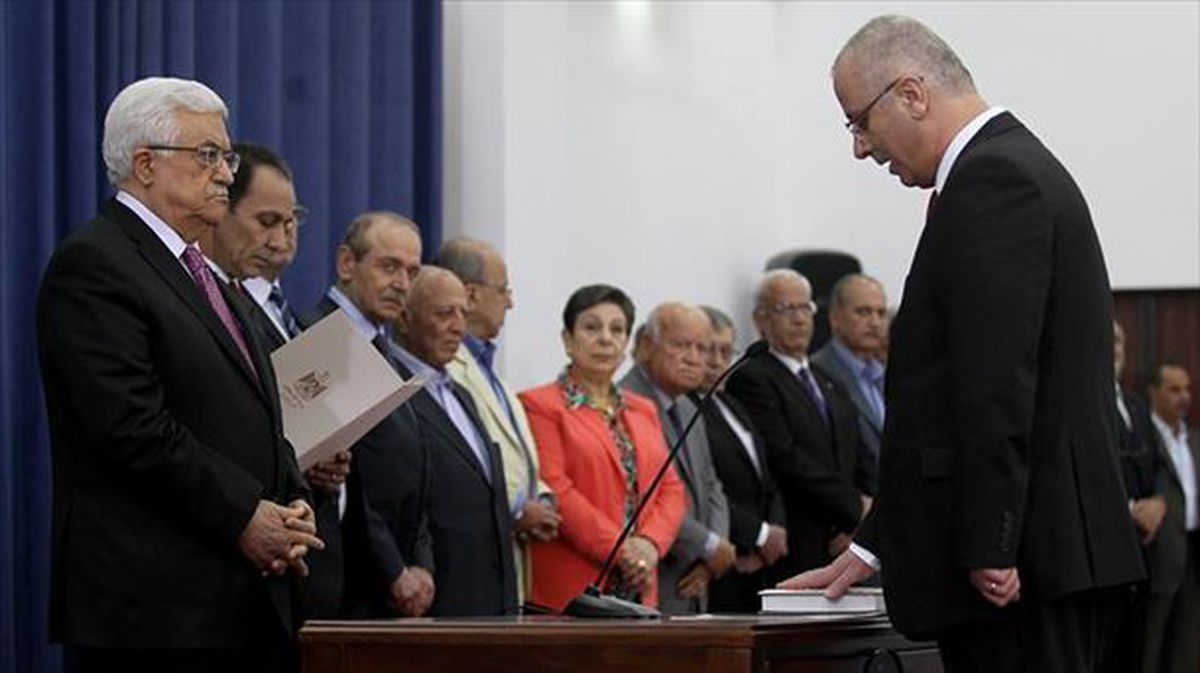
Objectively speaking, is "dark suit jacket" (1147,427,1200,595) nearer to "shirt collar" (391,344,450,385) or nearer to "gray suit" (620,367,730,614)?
"gray suit" (620,367,730,614)

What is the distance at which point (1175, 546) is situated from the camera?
29.8 feet

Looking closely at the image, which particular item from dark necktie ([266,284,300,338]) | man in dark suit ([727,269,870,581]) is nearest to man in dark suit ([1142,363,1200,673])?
man in dark suit ([727,269,870,581])

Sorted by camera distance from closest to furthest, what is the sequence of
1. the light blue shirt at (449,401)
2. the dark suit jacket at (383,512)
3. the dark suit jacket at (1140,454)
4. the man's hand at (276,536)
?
1. the man's hand at (276,536)
2. the dark suit jacket at (383,512)
3. the light blue shirt at (449,401)
4. the dark suit jacket at (1140,454)

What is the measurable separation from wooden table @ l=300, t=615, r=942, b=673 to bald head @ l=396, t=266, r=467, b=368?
183 cm

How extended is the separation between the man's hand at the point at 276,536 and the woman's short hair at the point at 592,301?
273 centimetres

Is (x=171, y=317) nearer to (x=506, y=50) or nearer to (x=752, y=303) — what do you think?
(x=506, y=50)

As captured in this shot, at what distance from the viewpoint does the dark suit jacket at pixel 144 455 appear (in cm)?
371

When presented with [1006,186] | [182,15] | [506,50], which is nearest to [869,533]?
[1006,186]

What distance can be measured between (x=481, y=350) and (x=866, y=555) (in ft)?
8.81

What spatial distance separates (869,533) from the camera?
3.54 m

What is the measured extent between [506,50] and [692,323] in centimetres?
130

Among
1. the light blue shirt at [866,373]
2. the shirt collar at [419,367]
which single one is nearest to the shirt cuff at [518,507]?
the shirt collar at [419,367]

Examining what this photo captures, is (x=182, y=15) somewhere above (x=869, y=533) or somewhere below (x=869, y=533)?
above

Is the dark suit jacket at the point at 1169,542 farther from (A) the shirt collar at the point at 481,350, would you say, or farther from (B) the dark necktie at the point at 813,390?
(A) the shirt collar at the point at 481,350
